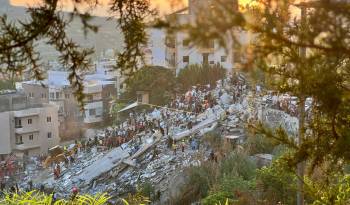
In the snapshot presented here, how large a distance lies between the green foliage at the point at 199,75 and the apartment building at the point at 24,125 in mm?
3781

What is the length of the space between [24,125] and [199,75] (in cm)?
482

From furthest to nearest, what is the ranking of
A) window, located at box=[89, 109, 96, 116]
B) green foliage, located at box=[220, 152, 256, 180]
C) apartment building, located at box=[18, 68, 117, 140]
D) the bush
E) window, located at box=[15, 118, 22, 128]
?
1. window, located at box=[89, 109, 96, 116]
2. apartment building, located at box=[18, 68, 117, 140]
3. window, located at box=[15, 118, 22, 128]
4. green foliage, located at box=[220, 152, 256, 180]
5. the bush

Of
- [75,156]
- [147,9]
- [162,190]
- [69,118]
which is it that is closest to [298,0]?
[147,9]

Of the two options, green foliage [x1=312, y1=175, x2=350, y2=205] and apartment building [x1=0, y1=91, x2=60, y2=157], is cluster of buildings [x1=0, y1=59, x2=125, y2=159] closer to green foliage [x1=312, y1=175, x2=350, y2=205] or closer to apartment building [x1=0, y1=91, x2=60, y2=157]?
apartment building [x1=0, y1=91, x2=60, y2=157]

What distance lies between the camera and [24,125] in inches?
570

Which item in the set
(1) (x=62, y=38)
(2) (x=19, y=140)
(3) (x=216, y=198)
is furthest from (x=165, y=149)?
(1) (x=62, y=38)

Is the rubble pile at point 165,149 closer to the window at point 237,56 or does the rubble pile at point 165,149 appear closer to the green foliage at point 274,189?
the green foliage at point 274,189

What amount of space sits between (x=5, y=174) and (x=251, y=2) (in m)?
11.7

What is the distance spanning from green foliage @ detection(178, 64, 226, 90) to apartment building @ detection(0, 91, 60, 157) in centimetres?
378

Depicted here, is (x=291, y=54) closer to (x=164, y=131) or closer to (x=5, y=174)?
(x=164, y=131)

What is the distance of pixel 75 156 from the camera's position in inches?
497

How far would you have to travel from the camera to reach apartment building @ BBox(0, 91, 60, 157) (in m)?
14.3

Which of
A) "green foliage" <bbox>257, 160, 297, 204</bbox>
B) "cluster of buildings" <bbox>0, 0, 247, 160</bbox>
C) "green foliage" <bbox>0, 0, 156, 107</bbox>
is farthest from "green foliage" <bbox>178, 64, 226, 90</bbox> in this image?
"green foliage" <bbox>0, 0, 156, 107</bbox>

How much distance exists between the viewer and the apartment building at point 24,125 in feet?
46.8
